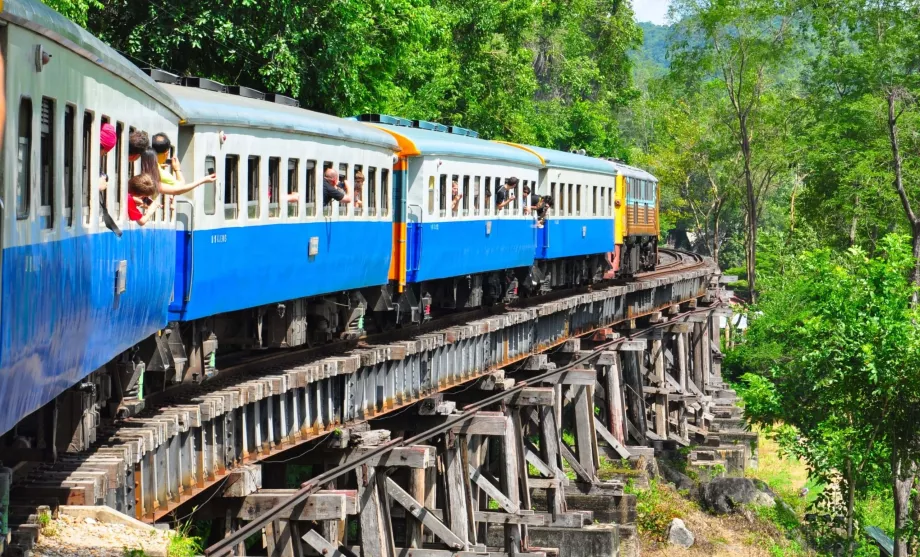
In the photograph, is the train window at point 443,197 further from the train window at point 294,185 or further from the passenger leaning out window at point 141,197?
the passenger leaning out window at point 141,197

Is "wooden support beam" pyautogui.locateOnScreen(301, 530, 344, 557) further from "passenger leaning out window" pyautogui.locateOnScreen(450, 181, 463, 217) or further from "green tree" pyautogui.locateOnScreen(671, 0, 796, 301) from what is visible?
"green tree" pyautogui.locateOnScreen(671, 0, 796, 301)

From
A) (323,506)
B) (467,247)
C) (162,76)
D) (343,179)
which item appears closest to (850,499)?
(467,247)

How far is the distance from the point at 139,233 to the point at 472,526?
30.0ft

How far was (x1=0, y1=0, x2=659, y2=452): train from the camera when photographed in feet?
19.1

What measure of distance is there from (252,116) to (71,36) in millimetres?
5698

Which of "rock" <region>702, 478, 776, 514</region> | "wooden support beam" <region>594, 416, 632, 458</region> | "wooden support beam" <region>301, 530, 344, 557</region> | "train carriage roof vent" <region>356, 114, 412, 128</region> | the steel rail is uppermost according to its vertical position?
"train carriage roof vent" <region>356, 114, 412, 128</region>

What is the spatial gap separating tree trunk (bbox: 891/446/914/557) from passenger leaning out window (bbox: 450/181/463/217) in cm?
1026

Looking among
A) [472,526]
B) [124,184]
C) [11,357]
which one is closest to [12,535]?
[11,357]

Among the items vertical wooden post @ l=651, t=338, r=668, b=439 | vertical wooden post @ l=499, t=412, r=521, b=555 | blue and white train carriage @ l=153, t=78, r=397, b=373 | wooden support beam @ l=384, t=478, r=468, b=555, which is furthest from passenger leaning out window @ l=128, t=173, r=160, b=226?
vertical wooden post @ l=651, t=338, r=668, b=439

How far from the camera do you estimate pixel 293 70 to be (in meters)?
26.2

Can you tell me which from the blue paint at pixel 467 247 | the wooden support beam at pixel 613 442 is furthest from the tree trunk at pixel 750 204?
the blue paint at pixel 467 247

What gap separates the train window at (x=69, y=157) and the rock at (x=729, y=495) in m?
23.7

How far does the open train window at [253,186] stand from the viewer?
12469 millimetres

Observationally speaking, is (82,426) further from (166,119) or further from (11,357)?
(11,357)
